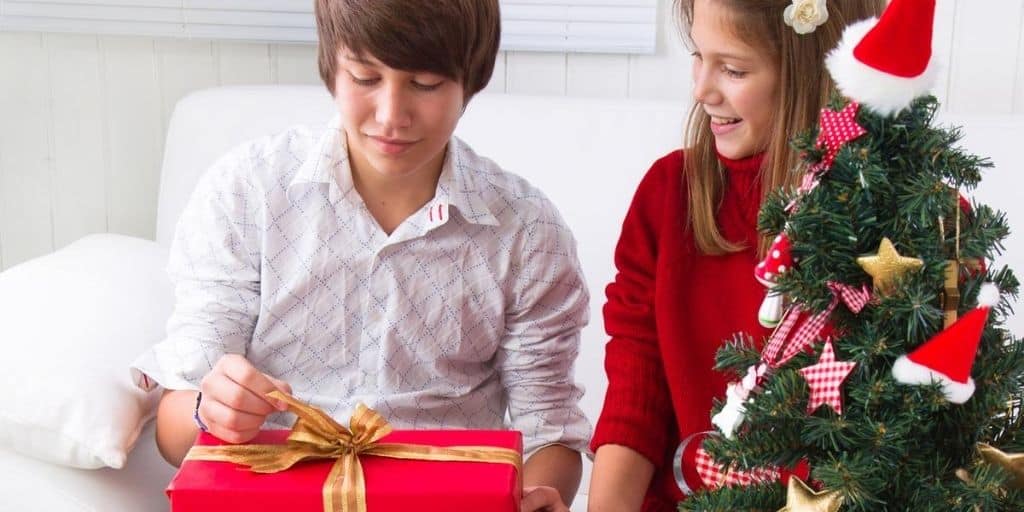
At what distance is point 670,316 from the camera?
4.16ft

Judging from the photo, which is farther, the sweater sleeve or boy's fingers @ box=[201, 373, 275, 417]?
the sweater sleeve

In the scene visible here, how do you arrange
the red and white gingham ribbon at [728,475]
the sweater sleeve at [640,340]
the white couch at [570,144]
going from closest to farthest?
the red and white gingham ribbon at [728,475]
the sweater sleeve at [640,340]
the white couch at [570,144]

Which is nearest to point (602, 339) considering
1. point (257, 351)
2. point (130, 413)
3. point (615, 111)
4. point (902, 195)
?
point (615, 111)

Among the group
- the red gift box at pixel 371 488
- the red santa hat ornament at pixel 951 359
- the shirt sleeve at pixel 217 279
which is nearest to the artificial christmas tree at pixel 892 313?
the red santa hat ornament at pixel 951 359

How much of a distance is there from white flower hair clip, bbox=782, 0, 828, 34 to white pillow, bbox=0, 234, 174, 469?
2.73ft

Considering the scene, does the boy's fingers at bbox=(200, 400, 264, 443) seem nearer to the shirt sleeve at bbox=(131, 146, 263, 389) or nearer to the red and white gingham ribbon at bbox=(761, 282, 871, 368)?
the shirt sleeve at bbox=(131, 146, 263, 389)

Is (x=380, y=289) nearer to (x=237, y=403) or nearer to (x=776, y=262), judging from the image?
(x=237, y=403)

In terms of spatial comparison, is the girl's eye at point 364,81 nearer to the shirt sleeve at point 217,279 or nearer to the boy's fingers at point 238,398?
the shirt sleeve at point 217,279

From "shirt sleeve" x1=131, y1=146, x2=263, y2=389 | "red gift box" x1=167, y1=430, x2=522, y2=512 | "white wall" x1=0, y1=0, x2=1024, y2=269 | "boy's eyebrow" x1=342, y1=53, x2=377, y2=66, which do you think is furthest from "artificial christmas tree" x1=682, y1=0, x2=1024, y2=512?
"white wall" x1=0, y1=0, x2=1024, y2=269

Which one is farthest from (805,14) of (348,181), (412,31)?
(348,181)

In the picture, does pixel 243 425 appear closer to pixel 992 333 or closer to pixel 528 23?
pixel 992 333

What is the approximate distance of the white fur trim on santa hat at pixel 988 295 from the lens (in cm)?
84

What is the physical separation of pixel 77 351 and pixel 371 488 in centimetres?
59

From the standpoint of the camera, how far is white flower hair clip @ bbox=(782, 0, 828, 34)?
1.13 metres
